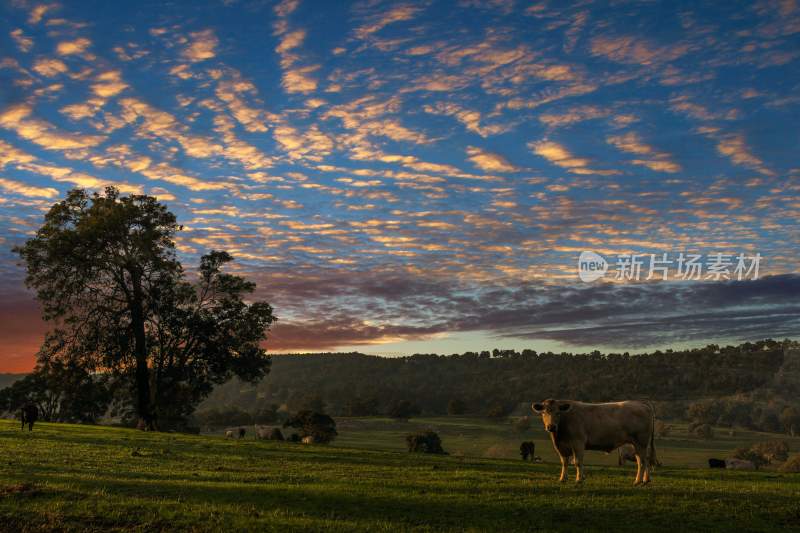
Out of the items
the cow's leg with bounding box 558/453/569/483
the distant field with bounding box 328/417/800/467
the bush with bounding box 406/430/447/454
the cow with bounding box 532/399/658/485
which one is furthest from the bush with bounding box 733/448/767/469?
the cow's leg with bounding box 558/453/569/483

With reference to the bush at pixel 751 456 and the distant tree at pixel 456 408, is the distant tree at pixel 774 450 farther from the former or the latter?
the distant tree at pixel 456 408

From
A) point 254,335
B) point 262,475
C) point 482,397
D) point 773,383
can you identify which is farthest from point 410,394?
point 262,475

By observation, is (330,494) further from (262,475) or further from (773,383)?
(773,383)

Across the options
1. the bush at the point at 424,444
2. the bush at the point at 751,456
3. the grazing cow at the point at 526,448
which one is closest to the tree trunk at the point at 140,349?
the bush at the point at 424,444

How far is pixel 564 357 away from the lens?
166125 mm

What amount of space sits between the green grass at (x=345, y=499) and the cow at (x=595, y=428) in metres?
1.07

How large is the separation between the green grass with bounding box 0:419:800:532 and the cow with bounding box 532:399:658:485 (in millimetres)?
1075

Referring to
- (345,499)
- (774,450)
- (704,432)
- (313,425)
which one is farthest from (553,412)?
(704,432)

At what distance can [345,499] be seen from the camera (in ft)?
52.9

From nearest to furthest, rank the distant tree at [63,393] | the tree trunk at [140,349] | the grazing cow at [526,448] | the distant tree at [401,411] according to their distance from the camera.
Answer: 1. the grazing cow at [526,448]
2. the tree trunk at [140,349]
3. the distant tree at [63,393]
4. the distant tree at [401,411]

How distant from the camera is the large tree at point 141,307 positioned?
164 ft

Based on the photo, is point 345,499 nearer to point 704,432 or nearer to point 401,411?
point 704,432

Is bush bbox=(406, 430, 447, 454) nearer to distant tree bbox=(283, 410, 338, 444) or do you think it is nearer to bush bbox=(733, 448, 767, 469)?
distant tree bbox=(283, 410, 338, 444)

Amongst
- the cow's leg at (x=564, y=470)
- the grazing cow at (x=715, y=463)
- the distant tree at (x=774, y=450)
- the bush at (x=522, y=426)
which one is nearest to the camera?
the cow's leg at (x=564, y=470)
